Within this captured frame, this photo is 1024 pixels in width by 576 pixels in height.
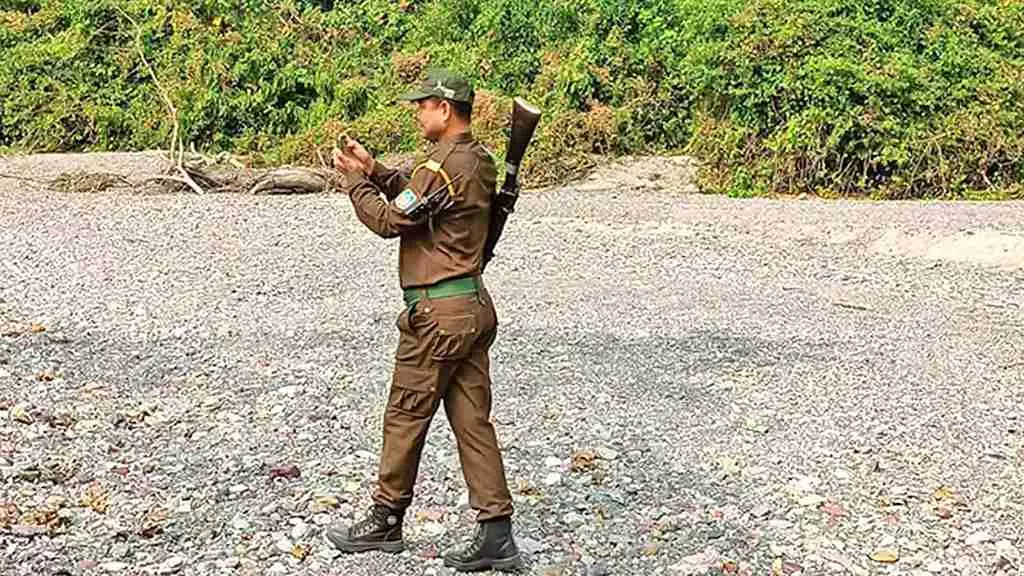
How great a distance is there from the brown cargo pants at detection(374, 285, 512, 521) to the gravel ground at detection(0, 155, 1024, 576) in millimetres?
377

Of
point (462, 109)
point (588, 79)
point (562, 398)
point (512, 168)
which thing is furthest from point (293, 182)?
point (462, 109)

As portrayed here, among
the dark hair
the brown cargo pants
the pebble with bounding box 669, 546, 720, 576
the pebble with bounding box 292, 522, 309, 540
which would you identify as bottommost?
the pebble with bounding box 292, 522, 309, 540

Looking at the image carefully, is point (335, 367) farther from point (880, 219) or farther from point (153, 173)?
point (153, 173)

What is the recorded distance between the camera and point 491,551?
14.7 ft

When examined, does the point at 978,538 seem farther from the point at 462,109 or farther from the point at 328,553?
the point at 462,109

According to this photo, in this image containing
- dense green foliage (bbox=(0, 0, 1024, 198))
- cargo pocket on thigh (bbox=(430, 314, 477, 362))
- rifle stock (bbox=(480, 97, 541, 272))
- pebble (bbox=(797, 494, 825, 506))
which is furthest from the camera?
dense green foliage (bbox=(0, 0, 1024, 198))

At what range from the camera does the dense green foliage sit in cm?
1526

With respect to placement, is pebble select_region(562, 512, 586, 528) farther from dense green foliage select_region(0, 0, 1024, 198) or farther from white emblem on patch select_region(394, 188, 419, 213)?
dense green foliage select_region(0, 0, 1024, 198)

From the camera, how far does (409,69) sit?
62.3 feet

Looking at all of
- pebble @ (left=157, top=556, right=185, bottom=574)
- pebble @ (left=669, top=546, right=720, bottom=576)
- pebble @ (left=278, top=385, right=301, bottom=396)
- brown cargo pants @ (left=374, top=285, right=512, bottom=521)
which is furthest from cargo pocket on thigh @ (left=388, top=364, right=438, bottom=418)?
pebble @ (left=278, top=385, right=301, bottom=396)

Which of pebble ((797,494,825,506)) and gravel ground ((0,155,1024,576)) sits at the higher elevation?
pebble ((797,494,825,506))

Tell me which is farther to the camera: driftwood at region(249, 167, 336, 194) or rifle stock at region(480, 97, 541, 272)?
driftwood at region(249, 167, 336, 194)

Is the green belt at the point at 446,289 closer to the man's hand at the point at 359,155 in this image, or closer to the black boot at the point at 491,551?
the man's hand at the point at 359,155

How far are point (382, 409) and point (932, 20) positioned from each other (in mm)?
12685
